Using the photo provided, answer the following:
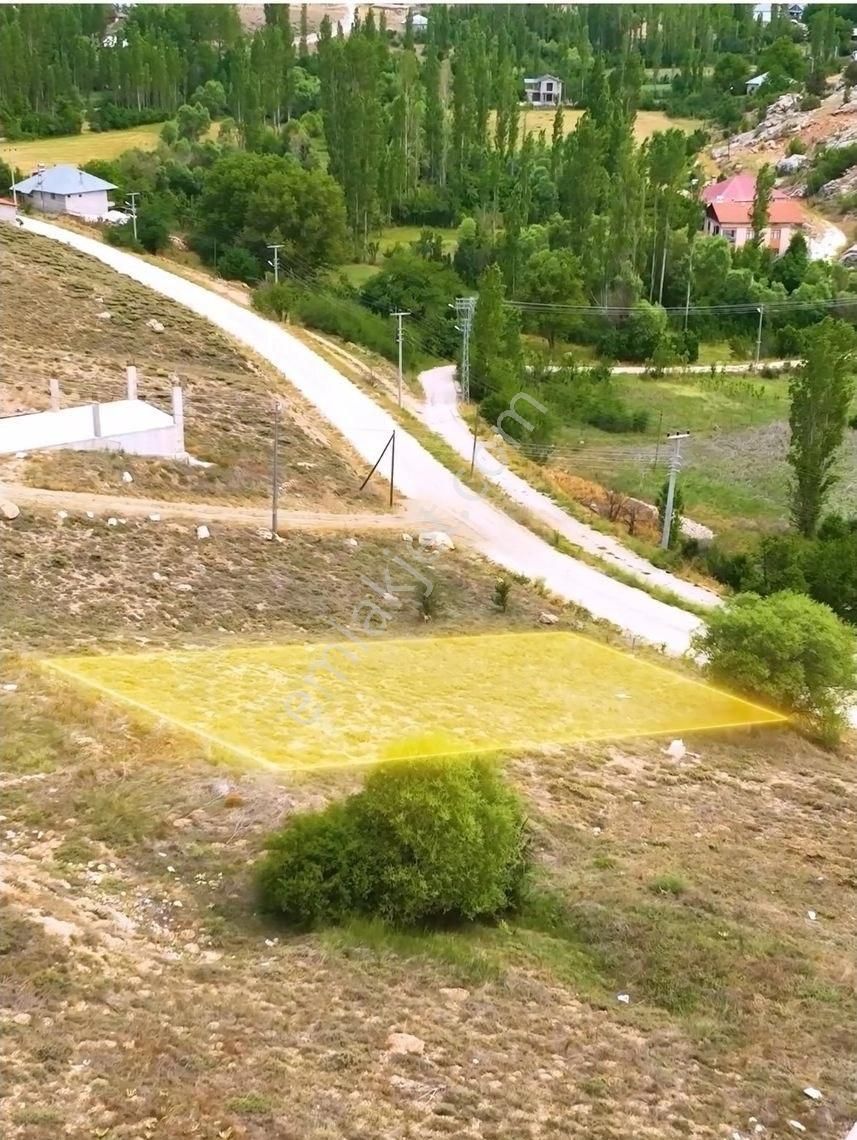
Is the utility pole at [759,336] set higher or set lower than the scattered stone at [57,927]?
lower

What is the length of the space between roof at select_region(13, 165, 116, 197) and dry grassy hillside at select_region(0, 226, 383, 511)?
255 inches

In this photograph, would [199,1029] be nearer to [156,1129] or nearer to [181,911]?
[156,1129]

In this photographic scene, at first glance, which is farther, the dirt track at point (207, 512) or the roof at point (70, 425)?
the roof at point (70, 425)

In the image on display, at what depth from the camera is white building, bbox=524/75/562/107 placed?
67500mm

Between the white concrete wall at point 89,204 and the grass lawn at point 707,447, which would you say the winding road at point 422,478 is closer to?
the white concrete wall at point 89,204

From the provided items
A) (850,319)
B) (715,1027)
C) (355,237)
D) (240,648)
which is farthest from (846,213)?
(715,1027)

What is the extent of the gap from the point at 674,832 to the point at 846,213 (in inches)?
1901

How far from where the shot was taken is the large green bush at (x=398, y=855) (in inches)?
320

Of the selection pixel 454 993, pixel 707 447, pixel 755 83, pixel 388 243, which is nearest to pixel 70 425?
pixel 454 993

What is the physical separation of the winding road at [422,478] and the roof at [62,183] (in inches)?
143

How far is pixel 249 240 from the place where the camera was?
36312mm

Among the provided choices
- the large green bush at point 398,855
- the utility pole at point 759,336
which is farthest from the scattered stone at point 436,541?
the utility pole at point 759,336

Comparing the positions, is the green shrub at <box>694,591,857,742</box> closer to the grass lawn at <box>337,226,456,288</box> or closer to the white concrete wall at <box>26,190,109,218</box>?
the grass lawn at <box>337,226,456,288</box>

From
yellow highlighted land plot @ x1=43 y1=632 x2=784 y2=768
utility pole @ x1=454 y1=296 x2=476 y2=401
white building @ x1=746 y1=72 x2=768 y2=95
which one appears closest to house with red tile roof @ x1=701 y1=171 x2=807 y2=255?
utility pole @ x1=454 y1=296 x2=476 y2=401
